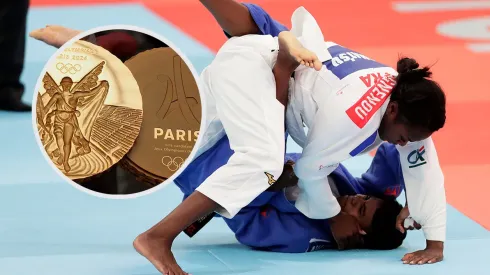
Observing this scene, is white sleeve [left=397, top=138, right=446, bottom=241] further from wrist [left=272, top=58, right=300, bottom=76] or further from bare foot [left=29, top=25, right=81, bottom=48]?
bare foot [left=29, top=25, right=81, bottom=48]

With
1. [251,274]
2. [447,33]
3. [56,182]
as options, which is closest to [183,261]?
[251,274]

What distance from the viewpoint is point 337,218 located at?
5039 mm

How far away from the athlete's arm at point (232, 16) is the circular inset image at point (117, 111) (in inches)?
11.7

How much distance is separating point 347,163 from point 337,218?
164 centimetres

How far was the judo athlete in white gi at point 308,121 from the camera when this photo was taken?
4.52m

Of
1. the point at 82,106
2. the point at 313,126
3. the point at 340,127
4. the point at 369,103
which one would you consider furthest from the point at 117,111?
the point at 369,103

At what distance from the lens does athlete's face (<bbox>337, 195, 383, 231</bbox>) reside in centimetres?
505

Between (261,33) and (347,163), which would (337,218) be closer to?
(261,33)

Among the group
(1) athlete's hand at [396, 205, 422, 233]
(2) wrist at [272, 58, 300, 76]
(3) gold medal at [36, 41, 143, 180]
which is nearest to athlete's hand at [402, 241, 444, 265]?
(1) athlete's hand at [396, 205, 422, 233]

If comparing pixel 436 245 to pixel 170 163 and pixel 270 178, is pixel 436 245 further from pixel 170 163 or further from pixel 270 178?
pixel 170 163

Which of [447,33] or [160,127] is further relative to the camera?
[447,33]

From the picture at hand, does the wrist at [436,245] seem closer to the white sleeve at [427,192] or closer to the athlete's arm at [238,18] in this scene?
the white sleeve at [427,192]

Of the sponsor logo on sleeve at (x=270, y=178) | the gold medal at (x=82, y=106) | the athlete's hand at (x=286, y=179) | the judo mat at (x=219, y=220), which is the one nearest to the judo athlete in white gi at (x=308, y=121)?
the sponsor logo on sleeve at (x=270, y=178)

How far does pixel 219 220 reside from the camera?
565 cm
